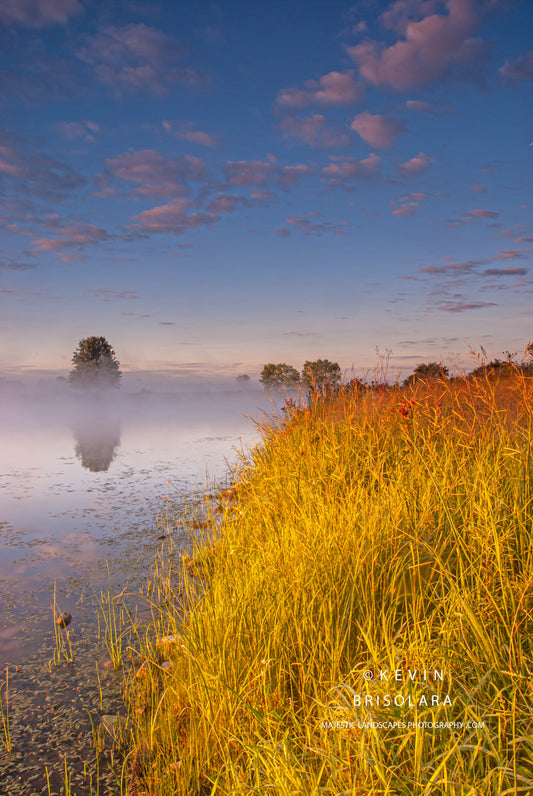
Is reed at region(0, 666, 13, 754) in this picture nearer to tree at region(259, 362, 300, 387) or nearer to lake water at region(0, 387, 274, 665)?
lake water at region(0, 387, 274, 665)

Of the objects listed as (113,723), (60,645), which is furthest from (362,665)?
(60,645)

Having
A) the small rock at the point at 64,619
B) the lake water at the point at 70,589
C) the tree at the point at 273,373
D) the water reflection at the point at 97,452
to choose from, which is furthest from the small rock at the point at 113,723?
the tree at the point at 273,373

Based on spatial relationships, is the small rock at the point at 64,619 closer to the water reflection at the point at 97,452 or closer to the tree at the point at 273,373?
the water reflection at the point at 97,452

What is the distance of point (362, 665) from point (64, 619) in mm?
3599

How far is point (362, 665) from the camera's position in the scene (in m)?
2.74

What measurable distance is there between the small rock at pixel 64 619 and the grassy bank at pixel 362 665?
1.00 m

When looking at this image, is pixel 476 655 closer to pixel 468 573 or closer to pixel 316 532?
pixel 468 573

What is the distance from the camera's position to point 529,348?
4.28 meters

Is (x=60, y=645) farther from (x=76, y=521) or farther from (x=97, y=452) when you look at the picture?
(x=97, y=452)

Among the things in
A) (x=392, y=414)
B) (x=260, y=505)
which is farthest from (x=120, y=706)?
(x=392, y=414)

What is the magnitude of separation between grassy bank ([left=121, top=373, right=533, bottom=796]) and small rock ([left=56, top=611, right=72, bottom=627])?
3.29ft

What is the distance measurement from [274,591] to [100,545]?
193 inches

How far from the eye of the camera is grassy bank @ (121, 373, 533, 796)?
1972 mm

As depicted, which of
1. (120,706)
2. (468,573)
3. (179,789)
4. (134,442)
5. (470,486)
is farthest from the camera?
(134,442)
